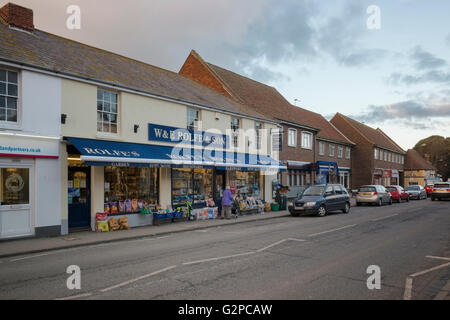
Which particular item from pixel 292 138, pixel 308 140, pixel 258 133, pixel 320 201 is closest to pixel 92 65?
pixel 258 133

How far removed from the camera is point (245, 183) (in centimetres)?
2075

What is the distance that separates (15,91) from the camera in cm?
1084

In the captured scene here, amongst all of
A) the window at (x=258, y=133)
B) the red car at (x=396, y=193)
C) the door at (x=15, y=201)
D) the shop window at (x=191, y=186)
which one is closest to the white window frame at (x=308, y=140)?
the window at (x=258, y=133)

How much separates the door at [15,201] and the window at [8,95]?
1684mm

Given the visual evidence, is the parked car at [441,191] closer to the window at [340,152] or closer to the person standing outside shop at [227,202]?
the window at [340,152]

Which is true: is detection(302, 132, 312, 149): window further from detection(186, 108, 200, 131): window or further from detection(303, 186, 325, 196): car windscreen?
detection(186, 108, 200, 131): window

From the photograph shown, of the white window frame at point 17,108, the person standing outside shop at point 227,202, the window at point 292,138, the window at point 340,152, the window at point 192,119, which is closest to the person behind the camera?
the white window frame at point 17,108

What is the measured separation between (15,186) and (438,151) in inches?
3778

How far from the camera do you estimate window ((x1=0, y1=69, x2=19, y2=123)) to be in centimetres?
1055

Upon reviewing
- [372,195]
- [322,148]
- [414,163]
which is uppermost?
[322,148]

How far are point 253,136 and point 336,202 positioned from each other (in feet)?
21.4

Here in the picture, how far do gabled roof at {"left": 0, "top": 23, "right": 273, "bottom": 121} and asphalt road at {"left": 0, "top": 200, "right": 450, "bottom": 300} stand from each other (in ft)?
21.8

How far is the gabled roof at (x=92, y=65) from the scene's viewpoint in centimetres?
1162

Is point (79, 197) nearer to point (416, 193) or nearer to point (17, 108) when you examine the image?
point (17, 108)
